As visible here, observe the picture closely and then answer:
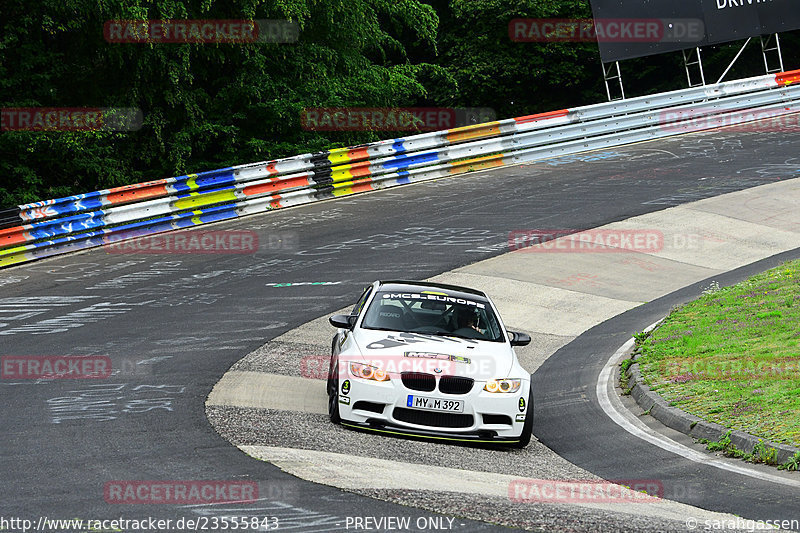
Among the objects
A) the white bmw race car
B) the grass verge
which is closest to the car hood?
the white bmw race car

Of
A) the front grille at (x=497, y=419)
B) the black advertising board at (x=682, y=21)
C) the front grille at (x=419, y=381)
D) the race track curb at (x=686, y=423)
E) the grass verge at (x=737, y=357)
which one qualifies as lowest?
the race track curb at (x=686, y=423)

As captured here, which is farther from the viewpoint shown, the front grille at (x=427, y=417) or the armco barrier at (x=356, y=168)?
the armco barrier at (x=356, y=168)

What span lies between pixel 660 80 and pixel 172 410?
32504mm

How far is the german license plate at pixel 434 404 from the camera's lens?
30.9 feet

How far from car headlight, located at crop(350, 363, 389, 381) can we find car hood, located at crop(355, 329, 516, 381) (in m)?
0.05

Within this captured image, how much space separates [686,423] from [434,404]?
277 cm

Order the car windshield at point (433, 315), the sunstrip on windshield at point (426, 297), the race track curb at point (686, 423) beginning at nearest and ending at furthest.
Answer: the race track curb at point (686, 423), the car windshield at point (433, 315), the sunstrip on windshield at point (426, 297)

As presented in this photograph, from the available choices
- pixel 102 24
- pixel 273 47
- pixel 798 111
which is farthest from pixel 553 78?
pixel 102 24

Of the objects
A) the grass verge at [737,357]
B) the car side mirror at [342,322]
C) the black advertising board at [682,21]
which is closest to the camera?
the grass verge at [737,357]

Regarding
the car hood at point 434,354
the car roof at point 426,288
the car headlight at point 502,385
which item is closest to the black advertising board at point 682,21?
the car roof at point 426,288

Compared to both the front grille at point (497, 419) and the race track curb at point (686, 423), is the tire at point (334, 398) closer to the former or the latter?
the front grille at point (497, 419)

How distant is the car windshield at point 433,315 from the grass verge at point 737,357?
7.40 ft

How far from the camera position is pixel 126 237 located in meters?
19.8

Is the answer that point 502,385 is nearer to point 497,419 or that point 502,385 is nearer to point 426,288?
point 497,419
